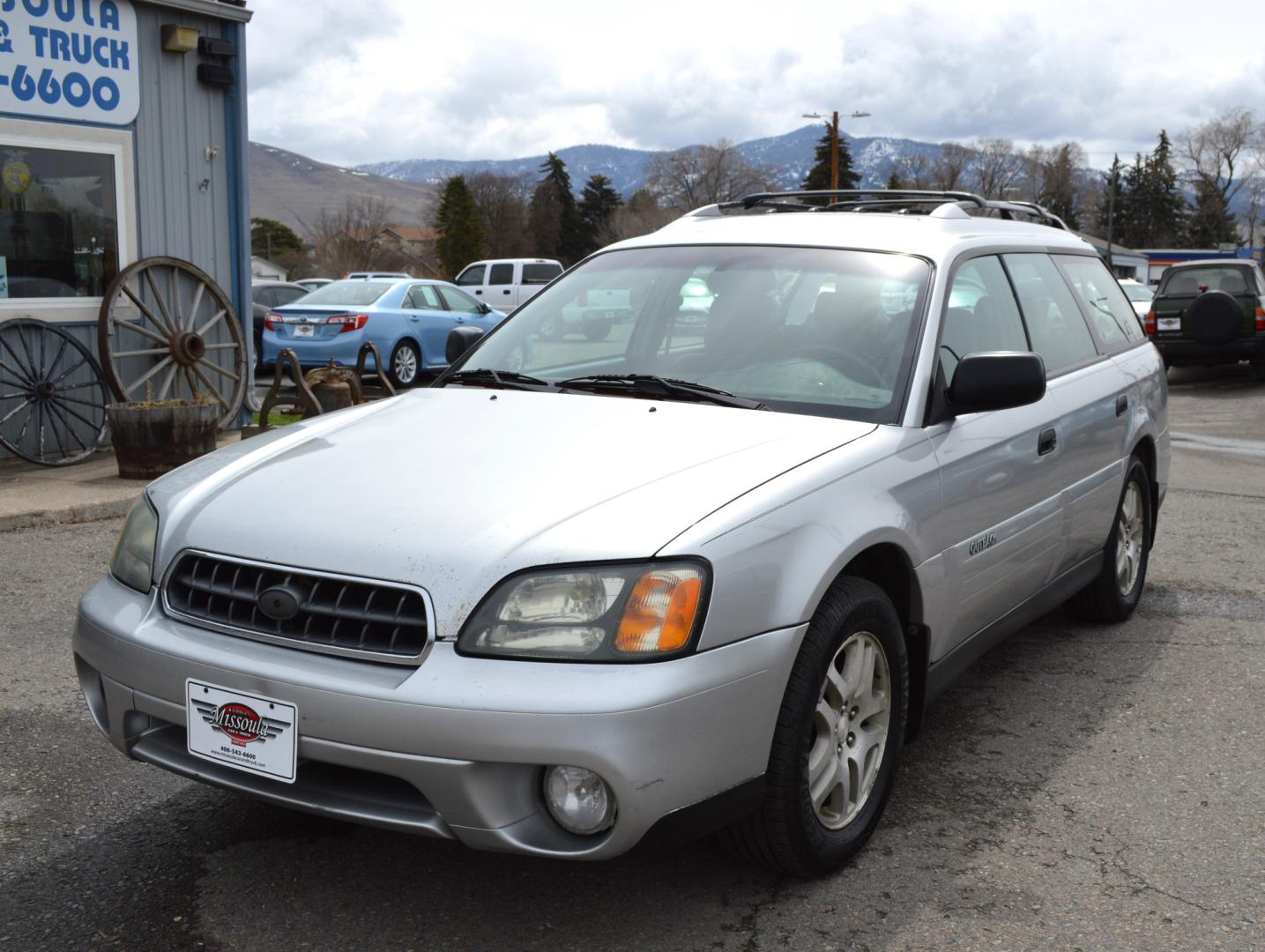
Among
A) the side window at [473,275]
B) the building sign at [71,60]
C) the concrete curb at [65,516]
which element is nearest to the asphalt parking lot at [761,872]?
the concrete curb at [65,516]

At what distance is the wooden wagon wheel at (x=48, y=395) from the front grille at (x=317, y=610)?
6.84 metres

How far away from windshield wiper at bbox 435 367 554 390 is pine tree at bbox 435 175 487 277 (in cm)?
8635

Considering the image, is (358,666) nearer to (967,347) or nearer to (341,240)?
(967,347)

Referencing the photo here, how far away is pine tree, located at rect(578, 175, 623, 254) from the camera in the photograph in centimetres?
9638

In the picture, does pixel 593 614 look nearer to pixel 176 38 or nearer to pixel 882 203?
pixel 882 203

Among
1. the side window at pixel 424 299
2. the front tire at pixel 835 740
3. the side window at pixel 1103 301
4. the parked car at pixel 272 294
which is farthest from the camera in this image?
the parked car at pixel 272 294

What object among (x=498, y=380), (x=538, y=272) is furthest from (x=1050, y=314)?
(x=538, y=272)

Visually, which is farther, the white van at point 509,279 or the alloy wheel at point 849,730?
the white van at point 509,279

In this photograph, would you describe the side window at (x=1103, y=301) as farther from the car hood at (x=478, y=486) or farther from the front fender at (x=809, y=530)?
the car hood at (x=478, y=486)

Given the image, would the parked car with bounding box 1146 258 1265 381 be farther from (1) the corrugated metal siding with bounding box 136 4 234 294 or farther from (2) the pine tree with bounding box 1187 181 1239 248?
(2) the pine tree with bounding box 1187 181 1239 248

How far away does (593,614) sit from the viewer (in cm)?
257

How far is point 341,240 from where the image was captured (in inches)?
2589

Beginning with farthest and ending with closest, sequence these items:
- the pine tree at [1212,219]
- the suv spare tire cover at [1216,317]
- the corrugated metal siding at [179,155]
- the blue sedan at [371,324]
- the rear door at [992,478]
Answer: the pine tree at [1212,219] < the suv spare tire cover at [1216,317] < the blue sedan at [371,324] < the corrugated metal siding at [179,155] < the rear door at [992,478]

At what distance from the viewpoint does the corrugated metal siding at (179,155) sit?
32.5ft
